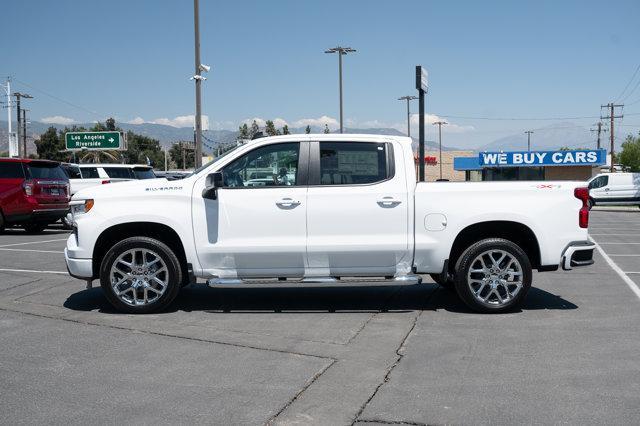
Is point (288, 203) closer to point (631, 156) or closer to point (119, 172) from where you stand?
point (119, 172)

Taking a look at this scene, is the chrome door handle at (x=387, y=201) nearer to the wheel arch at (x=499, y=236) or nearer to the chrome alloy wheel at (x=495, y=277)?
the wheel arch at (x=499, y=236)

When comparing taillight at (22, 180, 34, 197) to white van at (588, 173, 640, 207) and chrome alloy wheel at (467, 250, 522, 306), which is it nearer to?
chrome alloy wheel at (467, 250, 522, 306)

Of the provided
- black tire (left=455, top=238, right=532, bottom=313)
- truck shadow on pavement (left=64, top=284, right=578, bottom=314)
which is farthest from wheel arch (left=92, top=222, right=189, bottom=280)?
black tire (left=455, top=238, right=532, bottom=313)

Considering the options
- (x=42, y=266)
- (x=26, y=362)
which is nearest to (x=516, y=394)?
(x=26, y=362)

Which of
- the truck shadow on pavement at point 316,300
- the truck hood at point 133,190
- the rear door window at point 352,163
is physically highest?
the rear door window at point 352,163

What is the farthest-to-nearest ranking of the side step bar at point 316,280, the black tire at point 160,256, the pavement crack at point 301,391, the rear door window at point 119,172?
the rear door window at point 119,172
the black tire at point 160,256
the side step bar at point 316,280
the pavement crack at point 301,391

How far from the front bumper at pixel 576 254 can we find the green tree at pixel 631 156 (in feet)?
284

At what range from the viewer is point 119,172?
23.1 meters

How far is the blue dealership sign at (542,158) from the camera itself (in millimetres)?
54562

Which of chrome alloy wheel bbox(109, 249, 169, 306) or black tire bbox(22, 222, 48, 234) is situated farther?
black tire bbox(22, 222, 48, 234)

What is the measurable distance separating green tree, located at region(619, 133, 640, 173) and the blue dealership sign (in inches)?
1407

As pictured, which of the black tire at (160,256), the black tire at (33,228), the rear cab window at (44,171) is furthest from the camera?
the black tire at (33,228)

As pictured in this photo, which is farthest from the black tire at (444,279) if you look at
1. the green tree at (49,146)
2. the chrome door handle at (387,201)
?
the green tree at (49,146)

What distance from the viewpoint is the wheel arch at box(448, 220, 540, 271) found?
7500 millimetres
